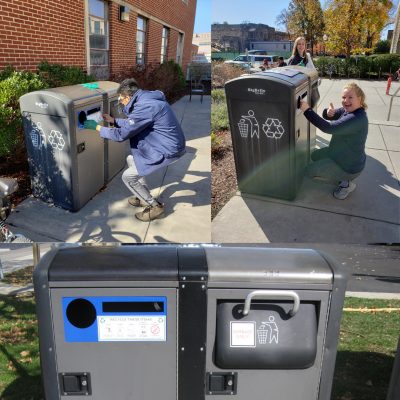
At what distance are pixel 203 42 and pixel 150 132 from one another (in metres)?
0.85

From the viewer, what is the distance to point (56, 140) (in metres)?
3.00

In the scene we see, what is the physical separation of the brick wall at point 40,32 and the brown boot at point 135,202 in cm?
96

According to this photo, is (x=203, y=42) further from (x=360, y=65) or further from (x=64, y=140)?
(x=64, y=140)

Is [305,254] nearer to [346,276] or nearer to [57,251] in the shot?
[346,276]

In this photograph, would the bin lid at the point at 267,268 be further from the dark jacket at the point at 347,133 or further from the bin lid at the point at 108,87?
the bin lid at the point at 108,87

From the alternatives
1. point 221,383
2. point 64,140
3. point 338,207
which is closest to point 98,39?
point 64,140

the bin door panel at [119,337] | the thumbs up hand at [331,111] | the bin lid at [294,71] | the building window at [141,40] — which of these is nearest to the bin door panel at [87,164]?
the building window at [141,40]

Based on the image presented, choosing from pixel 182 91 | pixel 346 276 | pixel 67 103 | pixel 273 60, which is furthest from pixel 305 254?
pixel 67 103

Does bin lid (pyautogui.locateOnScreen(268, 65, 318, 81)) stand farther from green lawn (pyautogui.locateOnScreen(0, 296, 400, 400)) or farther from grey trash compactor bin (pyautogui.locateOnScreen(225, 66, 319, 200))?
green lawn (pyautogui.locateOnScreen(0, 296, 400, 400))

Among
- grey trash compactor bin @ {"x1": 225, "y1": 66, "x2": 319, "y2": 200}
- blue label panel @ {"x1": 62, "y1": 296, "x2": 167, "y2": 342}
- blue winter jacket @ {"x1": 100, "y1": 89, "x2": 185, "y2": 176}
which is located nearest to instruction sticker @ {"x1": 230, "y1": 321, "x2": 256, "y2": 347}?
blue label panel @ {"x1": 62, "y1": 296, "x2": 167, "y2": 342}

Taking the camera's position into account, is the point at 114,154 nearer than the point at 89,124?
No

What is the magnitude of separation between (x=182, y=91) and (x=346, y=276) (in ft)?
Result: 5.86

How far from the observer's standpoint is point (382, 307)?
4281 mm

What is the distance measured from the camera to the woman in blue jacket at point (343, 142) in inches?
97.1
